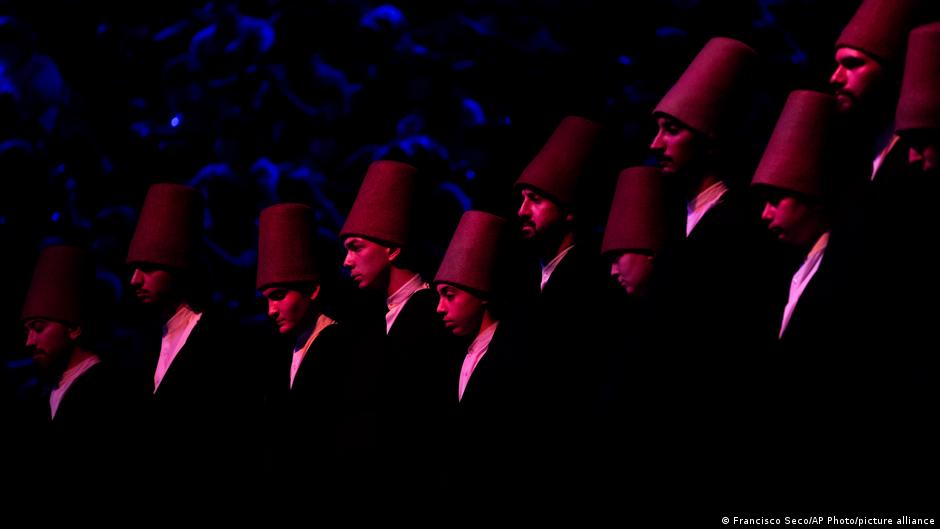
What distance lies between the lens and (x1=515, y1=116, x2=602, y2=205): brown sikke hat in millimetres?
3490

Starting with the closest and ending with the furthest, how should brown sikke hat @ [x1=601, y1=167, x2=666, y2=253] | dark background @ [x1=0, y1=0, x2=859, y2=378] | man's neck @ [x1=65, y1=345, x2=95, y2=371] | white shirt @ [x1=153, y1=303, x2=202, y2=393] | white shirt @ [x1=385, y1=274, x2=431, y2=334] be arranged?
brown sikke hat @ [x1=601, y1=167, x2=666, y2=253]
white shirt @ [x1=385, y1=274, x2=431, y2=334]
dark background @ [x1=0, y1=0, x2=859, y2=378]
white shirt @ [x1=153, y1=303, x2=202, y2=393]
man's neck @ [x1=65, y1=345, x2=95, y2=371]

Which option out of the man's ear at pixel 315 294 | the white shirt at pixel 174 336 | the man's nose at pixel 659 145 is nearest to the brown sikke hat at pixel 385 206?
the man's ear at pixel 315 294

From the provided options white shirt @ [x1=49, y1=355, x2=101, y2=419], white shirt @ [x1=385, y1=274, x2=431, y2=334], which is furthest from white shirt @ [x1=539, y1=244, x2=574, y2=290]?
white shirt @ [x1=49, y1=355, x2=101, y2=419]

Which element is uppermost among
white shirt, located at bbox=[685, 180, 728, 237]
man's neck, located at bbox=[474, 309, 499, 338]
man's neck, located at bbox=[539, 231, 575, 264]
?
white shirt, located at bbox=[685, 180, 728, 237]

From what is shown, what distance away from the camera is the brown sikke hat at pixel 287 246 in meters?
3.85

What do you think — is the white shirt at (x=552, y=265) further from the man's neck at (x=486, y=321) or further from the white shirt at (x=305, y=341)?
the white shirt at (x=305, y=341)

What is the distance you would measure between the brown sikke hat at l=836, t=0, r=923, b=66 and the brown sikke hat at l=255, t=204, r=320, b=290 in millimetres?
Answer: 1855

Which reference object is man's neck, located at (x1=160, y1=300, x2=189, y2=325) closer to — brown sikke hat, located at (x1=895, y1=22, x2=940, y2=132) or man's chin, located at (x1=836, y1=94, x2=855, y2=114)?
man's chin, located at (x1=836, y1=94, x2=855, y2=114)

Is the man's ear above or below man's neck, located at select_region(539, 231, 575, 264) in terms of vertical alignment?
below

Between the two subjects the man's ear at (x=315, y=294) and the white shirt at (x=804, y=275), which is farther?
the man's ear at (x=315, y=294)

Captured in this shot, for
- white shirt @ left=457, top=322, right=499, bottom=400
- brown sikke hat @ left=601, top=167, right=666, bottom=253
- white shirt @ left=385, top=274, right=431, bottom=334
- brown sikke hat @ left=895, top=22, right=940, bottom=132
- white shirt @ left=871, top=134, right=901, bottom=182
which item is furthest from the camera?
white shirt @ left=385, top=274, right=431, bottom=334

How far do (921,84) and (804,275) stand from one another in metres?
0.51

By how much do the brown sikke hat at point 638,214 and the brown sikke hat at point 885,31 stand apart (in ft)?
2.22

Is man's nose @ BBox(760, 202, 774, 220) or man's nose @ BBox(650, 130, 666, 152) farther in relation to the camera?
man's nose @ BBox(650, 130, 666, 152)
